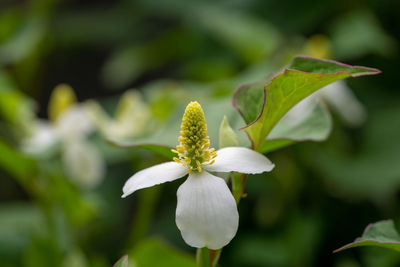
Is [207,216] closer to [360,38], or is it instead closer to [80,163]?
[80,163]

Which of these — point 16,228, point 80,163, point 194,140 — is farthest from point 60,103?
point 194,140

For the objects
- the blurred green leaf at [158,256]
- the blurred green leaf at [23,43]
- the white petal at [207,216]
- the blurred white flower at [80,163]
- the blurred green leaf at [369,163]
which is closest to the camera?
the white petal at [207,216]

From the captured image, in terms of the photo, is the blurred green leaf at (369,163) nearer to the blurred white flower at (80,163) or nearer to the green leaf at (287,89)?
the blurred white flower at (80,163)

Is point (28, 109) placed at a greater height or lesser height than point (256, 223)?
greater

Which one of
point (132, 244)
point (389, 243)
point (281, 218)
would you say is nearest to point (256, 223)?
point (281, 218)

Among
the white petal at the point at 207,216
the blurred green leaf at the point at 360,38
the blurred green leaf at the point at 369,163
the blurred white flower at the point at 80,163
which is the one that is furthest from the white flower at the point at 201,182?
the blurred green leaf at the point at 360,38

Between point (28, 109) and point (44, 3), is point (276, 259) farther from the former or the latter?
point (44, 3)
